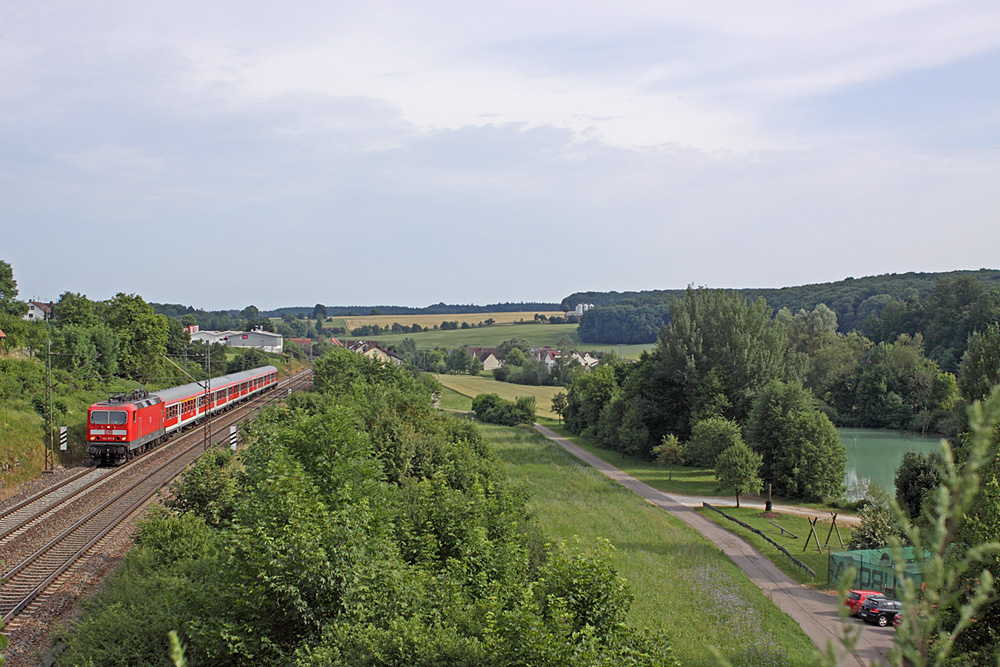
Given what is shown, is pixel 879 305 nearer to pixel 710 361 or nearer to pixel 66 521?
pixel 710 361

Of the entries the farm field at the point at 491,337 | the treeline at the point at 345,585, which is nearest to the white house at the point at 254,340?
the farm field at the point at 491,337

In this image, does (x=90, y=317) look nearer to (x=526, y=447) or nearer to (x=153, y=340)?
(x=153, y=340)

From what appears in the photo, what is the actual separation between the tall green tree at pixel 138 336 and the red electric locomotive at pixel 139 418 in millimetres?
14306

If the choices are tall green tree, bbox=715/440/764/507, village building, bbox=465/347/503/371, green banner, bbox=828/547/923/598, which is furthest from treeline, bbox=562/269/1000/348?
green banner, bbox=828/547/923/598

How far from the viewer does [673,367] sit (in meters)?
58.9

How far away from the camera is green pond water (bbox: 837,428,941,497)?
49.0 m

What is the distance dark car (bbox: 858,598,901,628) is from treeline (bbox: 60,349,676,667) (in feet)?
33.6

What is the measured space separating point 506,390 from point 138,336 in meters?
56.1

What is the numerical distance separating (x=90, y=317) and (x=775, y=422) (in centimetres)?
5776

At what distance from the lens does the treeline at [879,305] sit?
289ft

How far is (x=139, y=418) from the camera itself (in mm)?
34500

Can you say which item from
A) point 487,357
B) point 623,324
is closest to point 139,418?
point 487,357

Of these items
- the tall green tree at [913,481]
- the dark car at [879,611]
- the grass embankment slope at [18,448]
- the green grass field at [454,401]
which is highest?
the grass embankment slope at [18,448]

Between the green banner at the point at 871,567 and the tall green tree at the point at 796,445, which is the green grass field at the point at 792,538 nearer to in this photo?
the green banner at the point at 871,567
